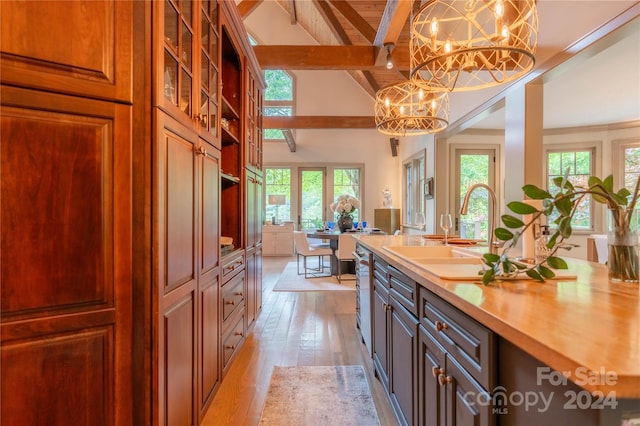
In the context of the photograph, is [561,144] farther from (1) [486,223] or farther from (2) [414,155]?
(2) [414,155]

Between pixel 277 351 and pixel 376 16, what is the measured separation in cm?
553

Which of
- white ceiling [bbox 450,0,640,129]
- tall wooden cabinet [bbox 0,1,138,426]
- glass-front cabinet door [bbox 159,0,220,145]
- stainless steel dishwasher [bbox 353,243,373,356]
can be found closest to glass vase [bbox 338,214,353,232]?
white ceiling [bbox 450,0,640,129]

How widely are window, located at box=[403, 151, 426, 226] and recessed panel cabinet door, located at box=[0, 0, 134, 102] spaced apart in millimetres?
5389

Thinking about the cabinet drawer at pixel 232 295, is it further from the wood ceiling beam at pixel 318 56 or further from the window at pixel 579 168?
the window at pixel 579 168

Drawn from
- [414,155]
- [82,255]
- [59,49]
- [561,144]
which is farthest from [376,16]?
[82,255]

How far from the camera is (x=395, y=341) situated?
5.29 ft

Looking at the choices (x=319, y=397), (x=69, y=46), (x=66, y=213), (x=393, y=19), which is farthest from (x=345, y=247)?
(x=69, y=46)

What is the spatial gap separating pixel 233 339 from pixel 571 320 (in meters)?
2.19

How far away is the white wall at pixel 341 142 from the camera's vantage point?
25.6 ft

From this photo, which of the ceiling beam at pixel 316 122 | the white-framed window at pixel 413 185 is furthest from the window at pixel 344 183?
the ceiling beam at pixel 316 122

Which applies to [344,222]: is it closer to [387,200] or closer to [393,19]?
[387,200]

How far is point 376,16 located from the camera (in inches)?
207

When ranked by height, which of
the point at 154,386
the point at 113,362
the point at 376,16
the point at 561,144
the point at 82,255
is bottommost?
the point at 154,386

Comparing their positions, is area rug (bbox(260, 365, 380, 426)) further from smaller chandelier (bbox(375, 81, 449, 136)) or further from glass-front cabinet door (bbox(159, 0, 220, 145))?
smaller chandelier (bbox(375, 81, 449, 136))
